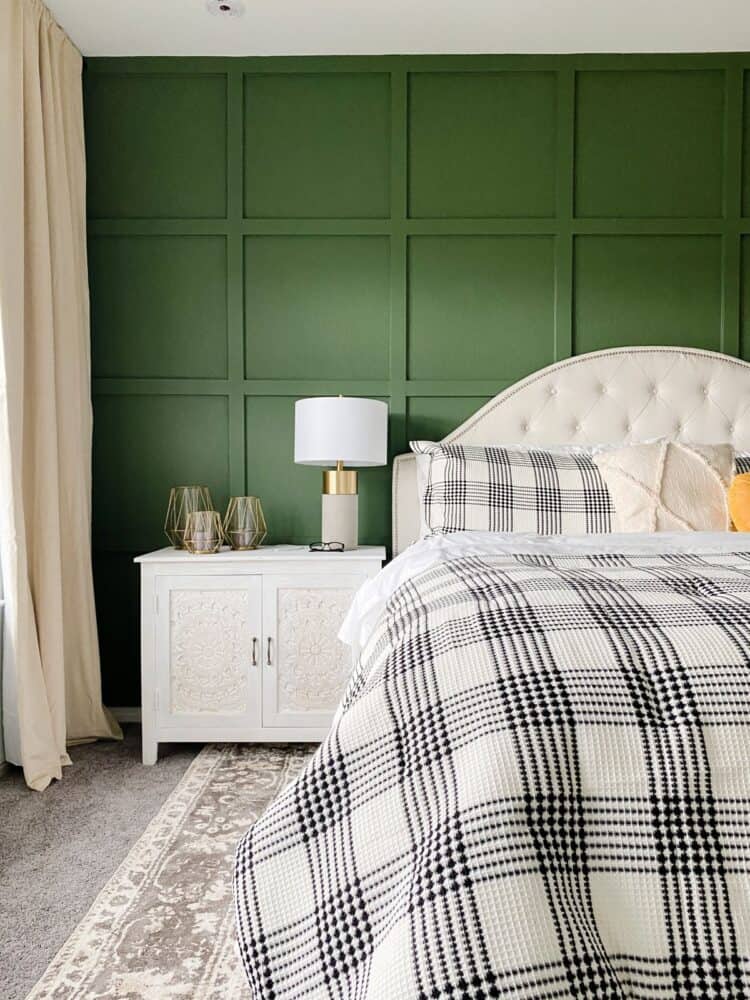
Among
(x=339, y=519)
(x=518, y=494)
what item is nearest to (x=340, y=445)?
(x=339, y=519)

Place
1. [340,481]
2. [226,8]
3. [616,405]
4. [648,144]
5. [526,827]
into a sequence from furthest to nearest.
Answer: [648,144]
[616,405]
[340,481]
[226,8]
[526,827]

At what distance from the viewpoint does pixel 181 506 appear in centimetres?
312

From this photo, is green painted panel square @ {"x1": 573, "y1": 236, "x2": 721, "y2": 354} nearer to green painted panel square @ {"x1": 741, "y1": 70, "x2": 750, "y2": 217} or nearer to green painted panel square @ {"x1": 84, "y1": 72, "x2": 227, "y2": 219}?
green painted panel square @ {"x1": 741, "y1": 70, "x2": 750, "y2": 217}

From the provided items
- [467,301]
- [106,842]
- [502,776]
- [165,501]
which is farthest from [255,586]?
[502,776]

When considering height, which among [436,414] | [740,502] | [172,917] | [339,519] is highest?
[436,414]

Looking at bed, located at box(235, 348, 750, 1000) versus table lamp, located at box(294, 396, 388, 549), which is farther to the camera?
table lamp, located at box(294, 396, 388, 549)

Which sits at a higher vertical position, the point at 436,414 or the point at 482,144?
the point at 482,144

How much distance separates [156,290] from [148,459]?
656mm

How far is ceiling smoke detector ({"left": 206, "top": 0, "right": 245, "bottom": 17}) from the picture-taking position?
279 cm

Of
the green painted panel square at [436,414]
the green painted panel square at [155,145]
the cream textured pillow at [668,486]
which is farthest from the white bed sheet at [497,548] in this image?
the green painted panel square at [155,145]

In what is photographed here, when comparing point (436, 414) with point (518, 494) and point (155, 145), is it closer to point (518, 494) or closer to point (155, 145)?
point (518, 494)

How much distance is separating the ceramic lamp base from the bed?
164cm

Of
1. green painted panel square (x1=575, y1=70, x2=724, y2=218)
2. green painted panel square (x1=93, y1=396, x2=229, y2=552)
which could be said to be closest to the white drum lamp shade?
green painted panel square (x1=93, y1=396, x2=229, y2=552)

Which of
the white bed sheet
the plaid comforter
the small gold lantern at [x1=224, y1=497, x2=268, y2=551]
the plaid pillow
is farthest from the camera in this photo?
the small gold lantern at [x1=224, y1=497, x2=268, y2=551]
